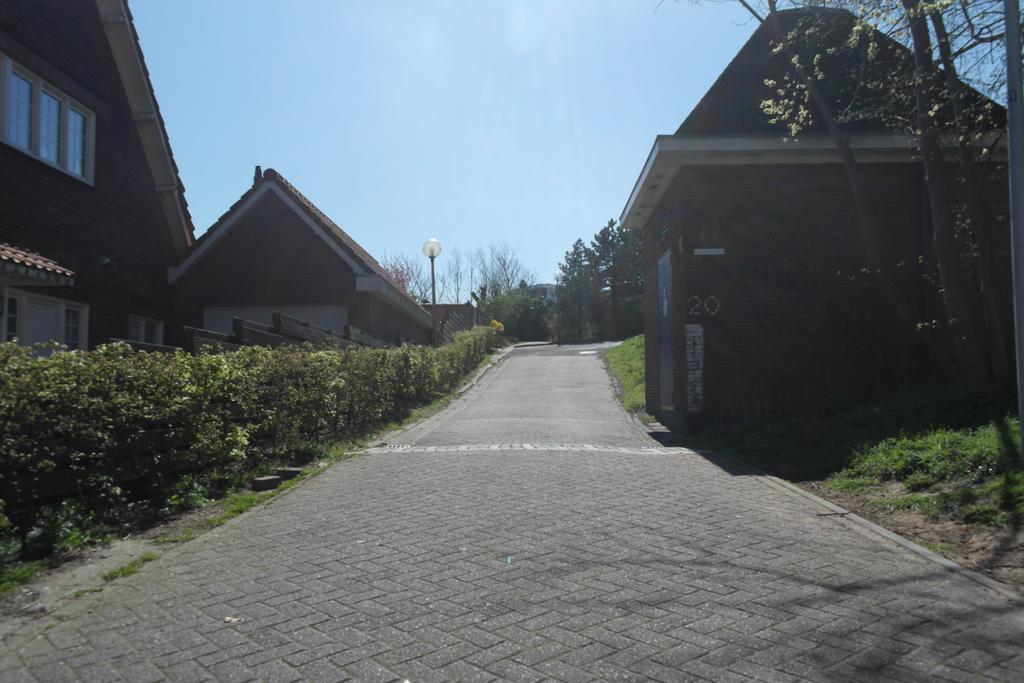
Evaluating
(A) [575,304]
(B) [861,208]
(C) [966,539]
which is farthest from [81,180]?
(A) [575,304]

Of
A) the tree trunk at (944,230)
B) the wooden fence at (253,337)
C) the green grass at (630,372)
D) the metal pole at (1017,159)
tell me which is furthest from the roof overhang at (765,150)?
the green grass at (630,372)

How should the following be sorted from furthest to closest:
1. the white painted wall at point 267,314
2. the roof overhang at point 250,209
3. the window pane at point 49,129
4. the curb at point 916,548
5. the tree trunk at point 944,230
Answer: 1. the white painted wall at point 267,314
2. the roof overhang at point 250,209
3. the window pane at point 49,129
4. the tree trunk at point 944,230
5. the curb at point 916,548

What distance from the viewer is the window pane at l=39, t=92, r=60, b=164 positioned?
511 inches

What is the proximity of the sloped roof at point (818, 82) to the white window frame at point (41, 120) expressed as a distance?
10191 millimetres

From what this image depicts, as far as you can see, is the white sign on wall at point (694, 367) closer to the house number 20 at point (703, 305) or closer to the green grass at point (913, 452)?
the house number 20 at point (703, 305)

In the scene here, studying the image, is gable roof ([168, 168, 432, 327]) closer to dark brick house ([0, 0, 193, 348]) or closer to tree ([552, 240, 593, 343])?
dark brick house ([0, 0, 193, 348])

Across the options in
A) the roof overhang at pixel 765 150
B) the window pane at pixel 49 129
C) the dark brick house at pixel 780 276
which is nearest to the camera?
the window pane at pixel 49 129

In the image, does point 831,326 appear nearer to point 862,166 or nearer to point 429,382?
point 862,166

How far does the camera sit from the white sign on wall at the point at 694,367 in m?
13.9

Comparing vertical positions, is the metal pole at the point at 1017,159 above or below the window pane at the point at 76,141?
below

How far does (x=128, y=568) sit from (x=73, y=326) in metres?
9.92

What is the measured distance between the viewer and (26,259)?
10953mm

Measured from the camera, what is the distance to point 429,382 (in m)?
21.3

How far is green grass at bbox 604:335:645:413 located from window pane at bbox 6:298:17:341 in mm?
12635
